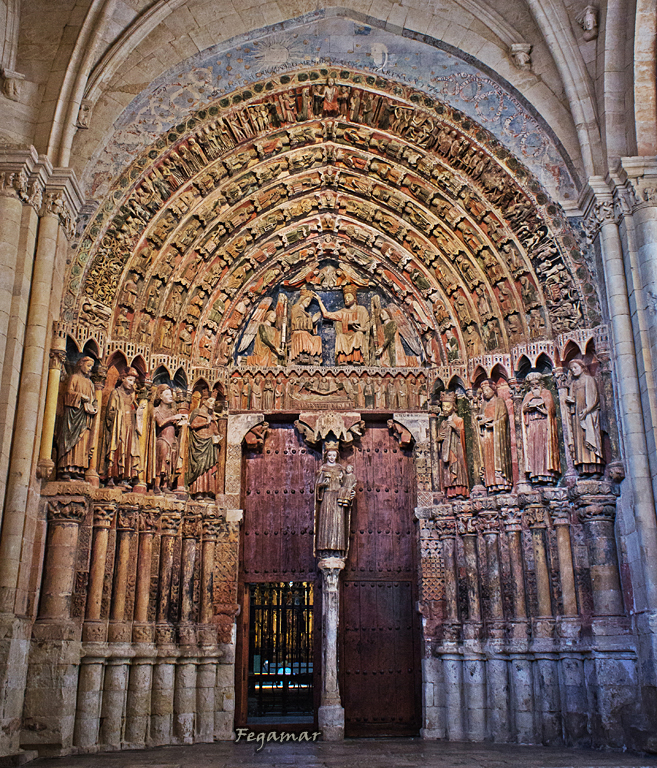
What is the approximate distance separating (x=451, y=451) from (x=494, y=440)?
2.14 feet

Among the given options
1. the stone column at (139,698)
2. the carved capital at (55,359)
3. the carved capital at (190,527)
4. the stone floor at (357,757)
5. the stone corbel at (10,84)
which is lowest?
the stone floor at (357,757)

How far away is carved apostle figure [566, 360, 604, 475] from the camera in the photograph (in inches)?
348

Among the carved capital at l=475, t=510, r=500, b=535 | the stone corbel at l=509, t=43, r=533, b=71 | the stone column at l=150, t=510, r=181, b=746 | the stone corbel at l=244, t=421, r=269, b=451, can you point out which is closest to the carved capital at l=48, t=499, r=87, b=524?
the stone column at l=150, t=510, r=181, b=746

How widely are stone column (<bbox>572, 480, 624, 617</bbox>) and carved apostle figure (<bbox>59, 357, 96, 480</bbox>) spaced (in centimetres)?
565

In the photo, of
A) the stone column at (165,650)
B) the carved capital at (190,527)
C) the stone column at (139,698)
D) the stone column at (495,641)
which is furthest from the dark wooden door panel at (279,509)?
the stone column at (495,641)

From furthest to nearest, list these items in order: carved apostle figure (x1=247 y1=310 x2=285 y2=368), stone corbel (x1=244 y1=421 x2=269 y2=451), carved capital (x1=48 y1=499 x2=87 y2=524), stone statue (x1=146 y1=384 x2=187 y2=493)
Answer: carved apostle figure (x1=247 y1=310 x2=285 y2=368) → stone corbel (x1=244 y1=421 x2=269 y2=451) → stone statue (x1=146 y1=384 x2=187 y2=493) → carved capital (x1=48 y1=499 x2=87 y2=524)

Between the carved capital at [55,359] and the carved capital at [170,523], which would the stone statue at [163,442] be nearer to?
the carved capital at [170,523]

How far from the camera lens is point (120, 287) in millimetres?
9719

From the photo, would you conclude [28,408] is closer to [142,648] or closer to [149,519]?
[149,519]

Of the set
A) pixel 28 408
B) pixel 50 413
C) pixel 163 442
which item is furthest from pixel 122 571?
pixel 28 408

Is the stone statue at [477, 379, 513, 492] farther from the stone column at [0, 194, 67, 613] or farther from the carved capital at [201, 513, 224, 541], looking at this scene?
the stone column at [0, 194, 67, 613]

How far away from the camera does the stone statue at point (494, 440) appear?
32.2 ft

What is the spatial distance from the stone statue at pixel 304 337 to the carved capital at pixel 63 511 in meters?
3.96

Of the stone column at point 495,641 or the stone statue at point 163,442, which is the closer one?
the stone column at point 495,641
